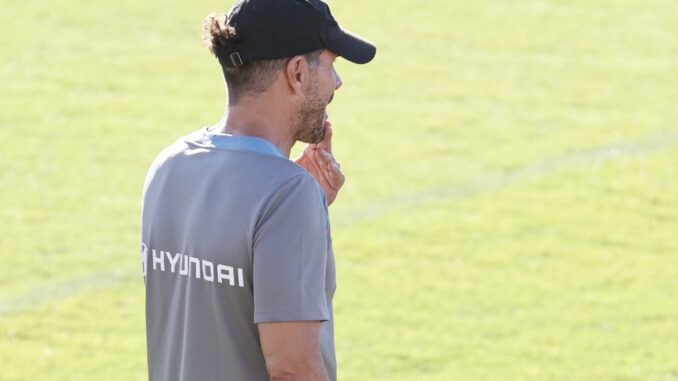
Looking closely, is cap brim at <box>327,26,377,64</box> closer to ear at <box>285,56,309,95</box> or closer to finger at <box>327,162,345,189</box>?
ear at <box>285,56,309,95</box>

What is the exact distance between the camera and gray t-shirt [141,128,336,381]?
86.8 inches

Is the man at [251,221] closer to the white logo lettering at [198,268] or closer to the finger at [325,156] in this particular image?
the white logo lettering at [198,268]

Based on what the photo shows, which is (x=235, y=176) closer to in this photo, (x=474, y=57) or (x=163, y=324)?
(x=163, y=324)

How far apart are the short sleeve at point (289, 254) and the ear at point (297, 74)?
0.89ft

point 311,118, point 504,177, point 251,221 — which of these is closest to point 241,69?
point 311,118

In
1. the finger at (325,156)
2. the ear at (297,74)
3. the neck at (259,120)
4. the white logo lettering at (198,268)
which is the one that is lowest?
the white logo lettering at (198,268)

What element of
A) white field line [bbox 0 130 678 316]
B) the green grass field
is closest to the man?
the green grass field

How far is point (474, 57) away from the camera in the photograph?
40.6 ft

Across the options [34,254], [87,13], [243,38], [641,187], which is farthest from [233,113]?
[87,13]

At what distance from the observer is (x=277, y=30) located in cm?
237

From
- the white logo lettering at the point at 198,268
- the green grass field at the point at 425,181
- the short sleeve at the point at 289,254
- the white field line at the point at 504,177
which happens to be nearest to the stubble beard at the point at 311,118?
the short sleeve at the point at 289,254

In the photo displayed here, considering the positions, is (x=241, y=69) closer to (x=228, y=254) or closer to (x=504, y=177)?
(x=228, y=254)

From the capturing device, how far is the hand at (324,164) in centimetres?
285

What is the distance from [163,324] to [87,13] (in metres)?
11.6
